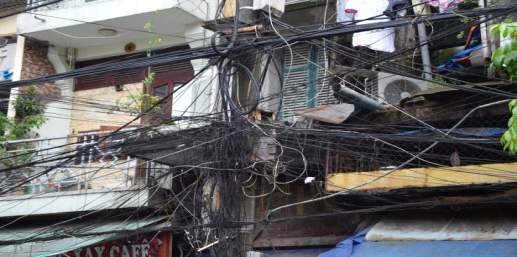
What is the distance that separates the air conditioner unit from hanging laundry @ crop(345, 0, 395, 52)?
382 millimetres

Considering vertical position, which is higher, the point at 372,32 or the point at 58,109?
the point at 372,32

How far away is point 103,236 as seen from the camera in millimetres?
10219

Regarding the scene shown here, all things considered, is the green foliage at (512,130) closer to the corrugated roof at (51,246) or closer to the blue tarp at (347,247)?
the blue tarp at (347,247)

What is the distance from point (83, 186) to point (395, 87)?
4.99 metres

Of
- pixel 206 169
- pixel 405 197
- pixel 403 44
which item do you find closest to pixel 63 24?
pixel 206 169

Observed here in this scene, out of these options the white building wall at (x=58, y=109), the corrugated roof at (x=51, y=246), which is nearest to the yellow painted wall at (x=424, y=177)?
the corrugated roof at (x=51, y=246)

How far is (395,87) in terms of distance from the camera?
→ 950cm

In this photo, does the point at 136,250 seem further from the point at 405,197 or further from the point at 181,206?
the point at 405,197

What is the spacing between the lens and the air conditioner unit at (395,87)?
30.9 ft

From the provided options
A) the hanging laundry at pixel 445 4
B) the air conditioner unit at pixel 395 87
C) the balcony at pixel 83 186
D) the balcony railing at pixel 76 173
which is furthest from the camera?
the balcony railing at pixel 76 173

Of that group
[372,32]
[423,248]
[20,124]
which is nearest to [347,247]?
[423,248]

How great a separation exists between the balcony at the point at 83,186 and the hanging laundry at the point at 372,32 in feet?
10.8

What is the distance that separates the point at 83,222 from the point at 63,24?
3.33 meters

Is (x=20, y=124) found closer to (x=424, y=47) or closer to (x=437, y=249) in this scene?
(x=424, y=47)
